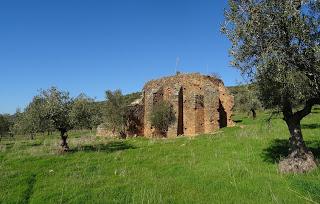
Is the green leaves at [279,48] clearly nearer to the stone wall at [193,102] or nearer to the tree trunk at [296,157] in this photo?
the tree trunk at [296,157]

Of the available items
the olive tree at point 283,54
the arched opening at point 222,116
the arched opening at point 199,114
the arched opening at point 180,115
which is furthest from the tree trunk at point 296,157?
the arched opening at point 222,116

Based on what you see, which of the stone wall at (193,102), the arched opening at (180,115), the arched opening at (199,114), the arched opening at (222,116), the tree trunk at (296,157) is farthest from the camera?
the arched opening at (222,116)

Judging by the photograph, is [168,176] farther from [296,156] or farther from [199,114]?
[199,114]

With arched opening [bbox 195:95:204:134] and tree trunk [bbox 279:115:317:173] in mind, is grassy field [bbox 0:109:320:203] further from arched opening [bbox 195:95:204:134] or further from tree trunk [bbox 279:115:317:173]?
arched opening [bbox 195:95:204:134]

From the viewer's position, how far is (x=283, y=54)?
605 inches

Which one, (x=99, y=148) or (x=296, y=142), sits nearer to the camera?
(x=296, y=142)

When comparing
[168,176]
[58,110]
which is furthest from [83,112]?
[168,176]

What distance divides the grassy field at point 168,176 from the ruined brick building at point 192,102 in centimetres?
1812

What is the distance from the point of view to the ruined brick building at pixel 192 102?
142 feet

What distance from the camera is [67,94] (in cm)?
2894

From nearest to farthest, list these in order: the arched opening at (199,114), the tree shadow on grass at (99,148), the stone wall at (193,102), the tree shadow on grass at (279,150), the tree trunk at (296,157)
→ the tree trunk at (296,157)
the tree shadow on grass at (279,150)
the tree shadow on grass at (99,148)
the stone wall at (193,102)
the arched opening at (199,114)

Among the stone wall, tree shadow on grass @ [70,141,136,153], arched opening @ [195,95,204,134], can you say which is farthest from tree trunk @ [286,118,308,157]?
arched opening @ [195,95,204,134]

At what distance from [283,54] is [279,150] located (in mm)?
6501

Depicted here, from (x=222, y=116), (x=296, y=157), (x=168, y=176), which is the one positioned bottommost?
(x=168, y=176)
